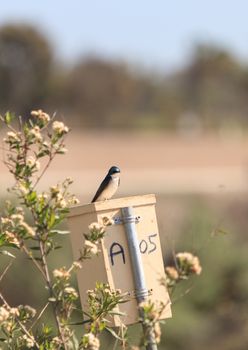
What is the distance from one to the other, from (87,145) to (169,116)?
16440mm

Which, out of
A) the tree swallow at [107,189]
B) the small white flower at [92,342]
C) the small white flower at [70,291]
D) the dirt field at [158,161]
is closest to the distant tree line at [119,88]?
the dirt field at [158,161]

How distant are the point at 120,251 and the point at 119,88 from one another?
6117cm

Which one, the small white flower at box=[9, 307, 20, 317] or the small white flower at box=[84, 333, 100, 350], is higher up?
the small white flower at box=[9, 307, 20, 317]

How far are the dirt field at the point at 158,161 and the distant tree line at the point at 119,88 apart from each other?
6733 millimetres

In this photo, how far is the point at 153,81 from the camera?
237 feet

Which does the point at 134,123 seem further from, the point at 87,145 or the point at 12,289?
the point at 12,289

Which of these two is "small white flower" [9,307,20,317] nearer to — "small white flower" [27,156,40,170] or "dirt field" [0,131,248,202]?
"small white flower" [27,156,40,170]

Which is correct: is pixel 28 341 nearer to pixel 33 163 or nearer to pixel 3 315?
pixel 3 315

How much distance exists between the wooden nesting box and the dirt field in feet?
81.0

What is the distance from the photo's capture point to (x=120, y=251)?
464 centimetres

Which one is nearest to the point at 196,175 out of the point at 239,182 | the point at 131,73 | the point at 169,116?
the point at 239,182

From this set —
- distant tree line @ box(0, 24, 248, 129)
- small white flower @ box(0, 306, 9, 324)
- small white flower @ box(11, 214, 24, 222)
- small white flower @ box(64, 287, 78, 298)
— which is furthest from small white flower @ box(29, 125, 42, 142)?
distant tree line @ box(0, 24, 248, 129)

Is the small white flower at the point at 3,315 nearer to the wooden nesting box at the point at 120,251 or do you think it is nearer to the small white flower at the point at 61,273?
the small white flower at the point at 61,273

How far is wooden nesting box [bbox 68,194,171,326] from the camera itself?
15.1 feet
